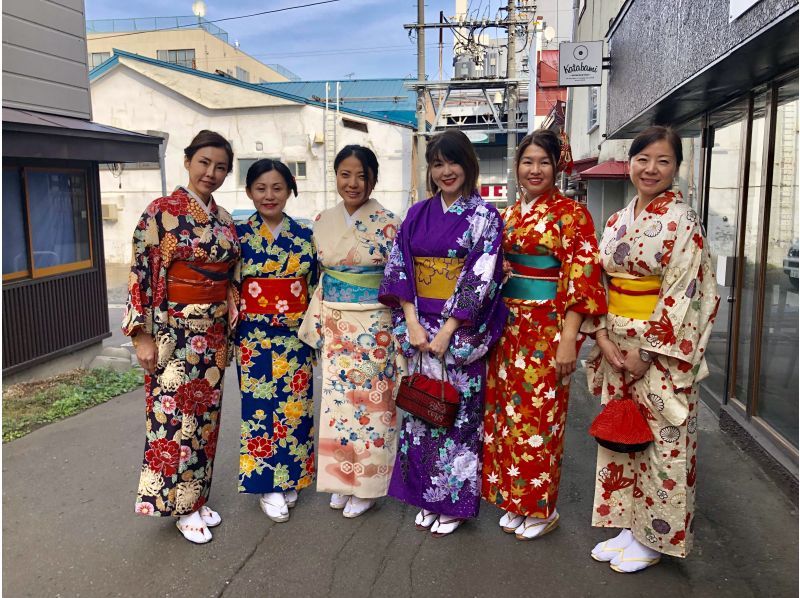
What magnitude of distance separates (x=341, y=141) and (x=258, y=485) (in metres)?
15.5

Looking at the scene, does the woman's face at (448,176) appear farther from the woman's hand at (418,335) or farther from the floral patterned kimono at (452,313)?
the woman's hand at (418,335)

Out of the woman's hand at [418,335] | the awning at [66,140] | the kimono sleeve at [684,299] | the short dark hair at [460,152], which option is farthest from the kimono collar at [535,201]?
the awning at [66,140]

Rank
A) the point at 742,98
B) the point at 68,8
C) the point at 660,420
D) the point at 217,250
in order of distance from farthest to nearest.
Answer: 1. the point at 68,8
2. the point at 742,98
3. the point at 217,250
4. the point at 660,420

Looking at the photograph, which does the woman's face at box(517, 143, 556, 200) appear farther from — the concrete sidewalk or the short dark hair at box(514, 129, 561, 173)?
the concrete sidewalk

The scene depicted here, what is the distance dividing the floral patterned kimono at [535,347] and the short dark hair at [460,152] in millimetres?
254

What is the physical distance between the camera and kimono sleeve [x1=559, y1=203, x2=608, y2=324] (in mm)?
2691

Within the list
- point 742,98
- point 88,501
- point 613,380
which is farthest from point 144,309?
point 742,98

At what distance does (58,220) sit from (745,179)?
5.99m

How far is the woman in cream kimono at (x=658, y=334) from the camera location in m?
2.51

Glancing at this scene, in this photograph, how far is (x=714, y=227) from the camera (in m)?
4.98

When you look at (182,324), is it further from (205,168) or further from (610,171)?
(610,171)

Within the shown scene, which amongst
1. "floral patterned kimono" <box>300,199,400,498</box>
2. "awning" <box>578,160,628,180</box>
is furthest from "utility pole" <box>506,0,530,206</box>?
"floral patterned kimono" <box>300,199,400,498</box>

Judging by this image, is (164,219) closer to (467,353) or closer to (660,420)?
(467,353)

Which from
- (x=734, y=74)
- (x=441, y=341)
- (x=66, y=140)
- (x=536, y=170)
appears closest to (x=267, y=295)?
(x=441, y=341)
